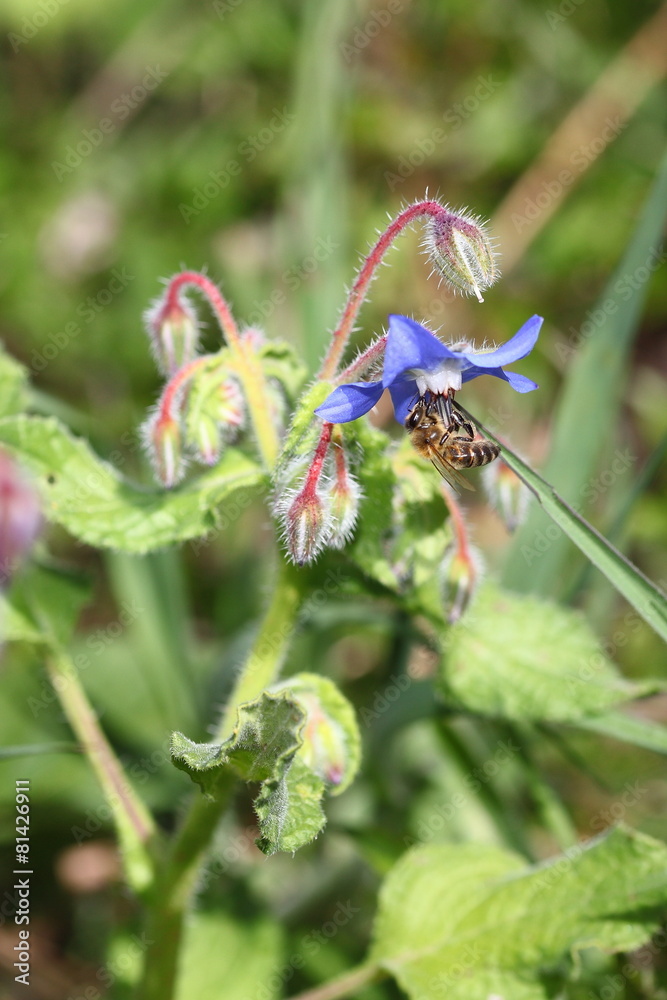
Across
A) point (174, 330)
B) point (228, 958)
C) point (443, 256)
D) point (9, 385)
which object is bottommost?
point (228, 958)

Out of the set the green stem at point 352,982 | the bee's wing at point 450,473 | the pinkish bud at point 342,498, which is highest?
the bee's wing at point 450,473

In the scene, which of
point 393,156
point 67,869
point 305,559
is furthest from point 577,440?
point 393,156

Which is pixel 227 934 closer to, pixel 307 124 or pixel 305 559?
pixel 305 559

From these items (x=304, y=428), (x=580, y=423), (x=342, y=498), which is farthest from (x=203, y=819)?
(x=580, y=423)

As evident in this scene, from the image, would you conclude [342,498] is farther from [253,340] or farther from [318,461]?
[253,340]

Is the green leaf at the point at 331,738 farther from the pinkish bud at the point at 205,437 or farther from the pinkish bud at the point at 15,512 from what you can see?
the pinkish bud at the point at 15,512

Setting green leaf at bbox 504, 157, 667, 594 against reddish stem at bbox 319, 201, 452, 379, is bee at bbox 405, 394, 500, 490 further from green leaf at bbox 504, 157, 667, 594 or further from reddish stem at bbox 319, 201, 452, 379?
green leaf at bbox 504, 157, 667, 594

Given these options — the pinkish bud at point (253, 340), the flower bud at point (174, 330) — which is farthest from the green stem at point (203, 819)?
the flower bud at point (174, 330)
